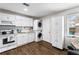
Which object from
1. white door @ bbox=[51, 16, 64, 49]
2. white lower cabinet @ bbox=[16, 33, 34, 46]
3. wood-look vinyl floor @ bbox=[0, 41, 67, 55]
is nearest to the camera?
wood-look vinyl floor @ bbox=[0, 41, 67, 55]

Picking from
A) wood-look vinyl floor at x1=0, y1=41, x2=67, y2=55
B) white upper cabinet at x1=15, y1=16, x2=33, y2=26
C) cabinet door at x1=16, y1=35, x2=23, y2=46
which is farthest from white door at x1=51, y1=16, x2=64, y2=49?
cabinet door at x1=16, y1=35, x2=23, y2=46

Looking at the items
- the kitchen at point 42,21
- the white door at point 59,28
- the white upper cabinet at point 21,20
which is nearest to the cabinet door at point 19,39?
the kitchen at point 42,21

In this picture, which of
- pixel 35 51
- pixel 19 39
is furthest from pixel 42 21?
pixel 19 39

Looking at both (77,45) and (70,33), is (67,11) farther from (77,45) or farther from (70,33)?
(77,45)

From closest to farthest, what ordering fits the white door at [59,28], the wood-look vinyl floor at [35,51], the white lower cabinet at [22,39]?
the wood-look vinyl floor at [35,51], the white door at [59,28], the white lower cabinet at [22,39]

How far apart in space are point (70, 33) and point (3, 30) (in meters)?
1.59

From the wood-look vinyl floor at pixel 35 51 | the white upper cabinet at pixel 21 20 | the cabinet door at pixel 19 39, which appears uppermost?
the white upper cabinet at pixel 21 20

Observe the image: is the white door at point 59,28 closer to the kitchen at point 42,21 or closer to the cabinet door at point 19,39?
the kitchen at point 42,21

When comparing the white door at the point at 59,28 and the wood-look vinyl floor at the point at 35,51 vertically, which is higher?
the white door at the point at 59,28

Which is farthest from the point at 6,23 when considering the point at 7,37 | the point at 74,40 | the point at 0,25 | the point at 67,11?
the point at 74,40

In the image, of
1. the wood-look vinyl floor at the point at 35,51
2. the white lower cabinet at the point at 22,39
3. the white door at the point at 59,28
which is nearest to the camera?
the wood-look vinyl floor at the point at 35,51

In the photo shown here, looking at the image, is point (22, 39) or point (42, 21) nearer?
point (42, 21)

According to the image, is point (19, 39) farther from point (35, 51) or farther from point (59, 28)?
point (59, 28)

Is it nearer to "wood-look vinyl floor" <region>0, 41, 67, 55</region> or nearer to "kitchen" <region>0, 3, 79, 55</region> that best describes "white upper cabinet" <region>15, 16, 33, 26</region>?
"kitchen" <region>0, 3, 79, 55</region>
